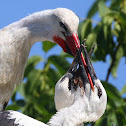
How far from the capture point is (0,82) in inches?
305

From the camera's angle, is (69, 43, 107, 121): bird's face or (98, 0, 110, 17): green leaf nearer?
(69, 43, 107, 121): bird's face

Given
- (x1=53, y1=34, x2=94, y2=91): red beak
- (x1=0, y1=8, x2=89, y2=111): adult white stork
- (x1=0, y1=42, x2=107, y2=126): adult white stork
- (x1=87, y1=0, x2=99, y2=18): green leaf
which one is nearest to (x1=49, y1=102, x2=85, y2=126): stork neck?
(x1=0, y1=42, x2=107, y2=126): adult white stork

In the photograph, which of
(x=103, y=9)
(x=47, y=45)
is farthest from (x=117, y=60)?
(x=47, y=45)

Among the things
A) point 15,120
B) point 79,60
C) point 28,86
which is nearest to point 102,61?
point 28,86

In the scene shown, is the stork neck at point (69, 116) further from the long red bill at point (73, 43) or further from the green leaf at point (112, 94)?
the green leaf at point (112, 94)

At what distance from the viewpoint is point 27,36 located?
7859 mm

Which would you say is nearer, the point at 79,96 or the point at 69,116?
the point at 69,116

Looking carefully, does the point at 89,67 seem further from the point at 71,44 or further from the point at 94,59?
the point at 94,59

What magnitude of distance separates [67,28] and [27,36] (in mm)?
464

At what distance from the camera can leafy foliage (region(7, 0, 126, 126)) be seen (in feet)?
29.5

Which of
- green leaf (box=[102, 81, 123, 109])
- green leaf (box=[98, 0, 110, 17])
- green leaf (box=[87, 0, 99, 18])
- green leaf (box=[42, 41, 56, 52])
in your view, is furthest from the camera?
green leaf (box=[87, 0, 99, 18])

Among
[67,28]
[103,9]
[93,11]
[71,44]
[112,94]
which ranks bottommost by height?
[112,94]

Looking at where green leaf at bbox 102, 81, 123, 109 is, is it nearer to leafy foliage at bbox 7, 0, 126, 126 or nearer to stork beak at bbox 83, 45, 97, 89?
leafy foliage at bbox 7, 0, 126, 126

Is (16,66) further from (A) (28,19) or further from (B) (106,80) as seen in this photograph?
(B) (106,80)
